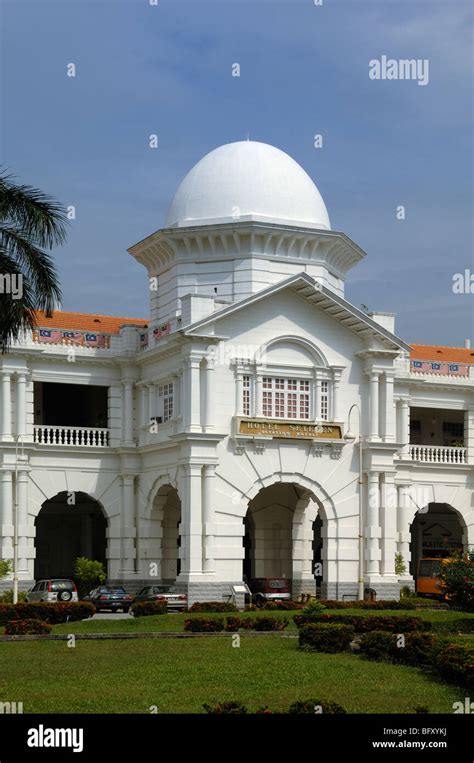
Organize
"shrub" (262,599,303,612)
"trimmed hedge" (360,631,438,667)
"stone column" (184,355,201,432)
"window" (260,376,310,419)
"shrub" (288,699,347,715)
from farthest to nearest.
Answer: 1. "window" (260,376,310,419)
2. "stone column" (184,355,201,432)
3. "shrub" (262,599,303,612)
4. "trimmed hedge" (360,631,438,667)
5. "shrub" (288,699,347,715)

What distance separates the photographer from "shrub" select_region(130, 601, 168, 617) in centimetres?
4150

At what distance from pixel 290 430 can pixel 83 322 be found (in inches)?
471

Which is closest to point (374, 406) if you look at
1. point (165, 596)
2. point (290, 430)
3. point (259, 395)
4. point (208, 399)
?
point (290, 430)

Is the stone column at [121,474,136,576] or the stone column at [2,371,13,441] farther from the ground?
the stone column at [2,371,13,441]

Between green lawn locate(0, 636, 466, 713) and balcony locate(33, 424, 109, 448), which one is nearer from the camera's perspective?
green lawn locate(0, 636, 466, 713)

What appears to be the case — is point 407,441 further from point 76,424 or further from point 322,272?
point 76,424

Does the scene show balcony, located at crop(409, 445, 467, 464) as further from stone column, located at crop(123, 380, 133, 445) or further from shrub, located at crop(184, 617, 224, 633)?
shrub, located at crop(184, 617, 224, 633)

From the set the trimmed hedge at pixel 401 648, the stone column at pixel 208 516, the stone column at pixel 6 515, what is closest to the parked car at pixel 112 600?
the stone column at pixel 208 516

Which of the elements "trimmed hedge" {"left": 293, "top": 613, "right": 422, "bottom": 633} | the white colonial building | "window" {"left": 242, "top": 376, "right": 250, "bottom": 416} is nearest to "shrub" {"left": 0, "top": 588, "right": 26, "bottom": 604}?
the white colonial building

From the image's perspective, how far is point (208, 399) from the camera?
1898 inches

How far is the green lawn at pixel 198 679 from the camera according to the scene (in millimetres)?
22297

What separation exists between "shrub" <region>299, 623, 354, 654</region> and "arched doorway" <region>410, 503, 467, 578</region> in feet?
114

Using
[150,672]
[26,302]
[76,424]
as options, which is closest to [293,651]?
[150,672]

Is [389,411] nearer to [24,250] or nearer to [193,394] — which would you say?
[193,394]
